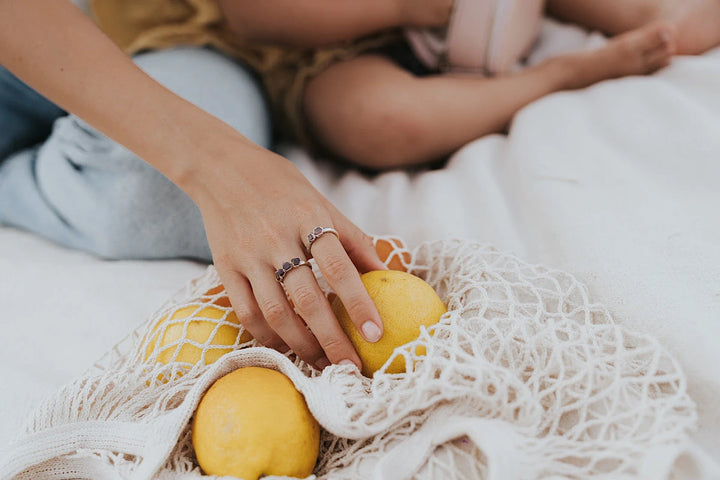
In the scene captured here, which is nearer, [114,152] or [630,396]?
[630,396]

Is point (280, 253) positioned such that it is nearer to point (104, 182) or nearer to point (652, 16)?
point (104, 182)

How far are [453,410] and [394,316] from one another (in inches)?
3.7

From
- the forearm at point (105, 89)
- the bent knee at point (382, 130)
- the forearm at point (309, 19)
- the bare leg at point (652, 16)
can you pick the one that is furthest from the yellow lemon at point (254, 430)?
the bare leg at point (652, 16)

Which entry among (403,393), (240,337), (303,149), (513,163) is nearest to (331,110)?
(303,149)

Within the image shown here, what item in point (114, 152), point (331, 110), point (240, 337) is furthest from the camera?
point (331, 110)

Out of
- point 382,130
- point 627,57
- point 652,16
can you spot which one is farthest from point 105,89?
point 652,16

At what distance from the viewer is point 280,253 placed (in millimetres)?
498

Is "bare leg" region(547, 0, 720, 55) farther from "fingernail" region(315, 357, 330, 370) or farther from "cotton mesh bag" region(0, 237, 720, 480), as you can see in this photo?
"fingernail" region(315, 357, 330, 370)

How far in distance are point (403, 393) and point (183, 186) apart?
1.01 ft

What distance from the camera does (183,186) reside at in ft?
1.84

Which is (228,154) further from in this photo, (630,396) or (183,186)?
(630,396)

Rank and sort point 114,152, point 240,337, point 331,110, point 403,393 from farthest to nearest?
point 331,110 → point 114,152 → point 240,337 → point 403,393

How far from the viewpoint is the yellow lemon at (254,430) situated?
0.39 m

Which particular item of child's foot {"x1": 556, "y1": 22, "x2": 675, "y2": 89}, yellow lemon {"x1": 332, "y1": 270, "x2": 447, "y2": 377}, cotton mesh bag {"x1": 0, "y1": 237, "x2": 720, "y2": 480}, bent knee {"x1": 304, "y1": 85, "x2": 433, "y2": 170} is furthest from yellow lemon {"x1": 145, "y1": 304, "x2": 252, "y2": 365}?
child's foot {"x1": 556, "y1": 22, "x2": 675, "y2": 89}
